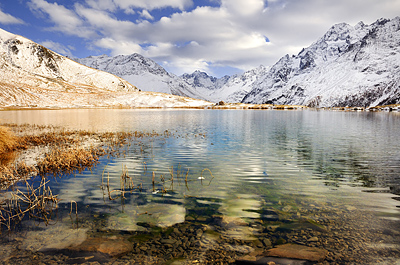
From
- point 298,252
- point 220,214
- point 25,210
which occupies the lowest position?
point 298,252

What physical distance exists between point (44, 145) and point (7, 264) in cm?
2247

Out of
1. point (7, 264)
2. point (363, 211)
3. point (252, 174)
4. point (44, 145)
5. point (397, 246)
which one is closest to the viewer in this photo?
point (7, 264)

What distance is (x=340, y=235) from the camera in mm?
7758

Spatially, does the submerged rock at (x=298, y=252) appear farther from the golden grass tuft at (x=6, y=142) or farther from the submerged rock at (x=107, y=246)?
the golden grass tuft at (x=6, y=142)

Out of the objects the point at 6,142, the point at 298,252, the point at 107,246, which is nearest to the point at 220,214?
the point at 298,252

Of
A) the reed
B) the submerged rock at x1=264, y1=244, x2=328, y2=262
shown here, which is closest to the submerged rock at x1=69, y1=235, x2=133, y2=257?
the reed

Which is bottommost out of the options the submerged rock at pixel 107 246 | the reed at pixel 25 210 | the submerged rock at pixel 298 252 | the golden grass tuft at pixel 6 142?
the submerged rock at pixel 298 252

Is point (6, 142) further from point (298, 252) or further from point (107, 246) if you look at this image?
point (298, 252)

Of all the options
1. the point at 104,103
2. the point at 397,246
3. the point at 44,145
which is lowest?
the point at 397,246

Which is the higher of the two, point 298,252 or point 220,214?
point 220,214

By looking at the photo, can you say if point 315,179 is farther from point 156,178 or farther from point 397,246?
point 156,178

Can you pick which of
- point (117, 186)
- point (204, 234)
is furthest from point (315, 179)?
point (117, 186)

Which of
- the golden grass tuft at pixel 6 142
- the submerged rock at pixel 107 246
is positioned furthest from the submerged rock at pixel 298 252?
the golden grass tuft at pixel 6 142

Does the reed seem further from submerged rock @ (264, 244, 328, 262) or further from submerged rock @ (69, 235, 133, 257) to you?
submerged rock @ (264, 244, 328, 262)
